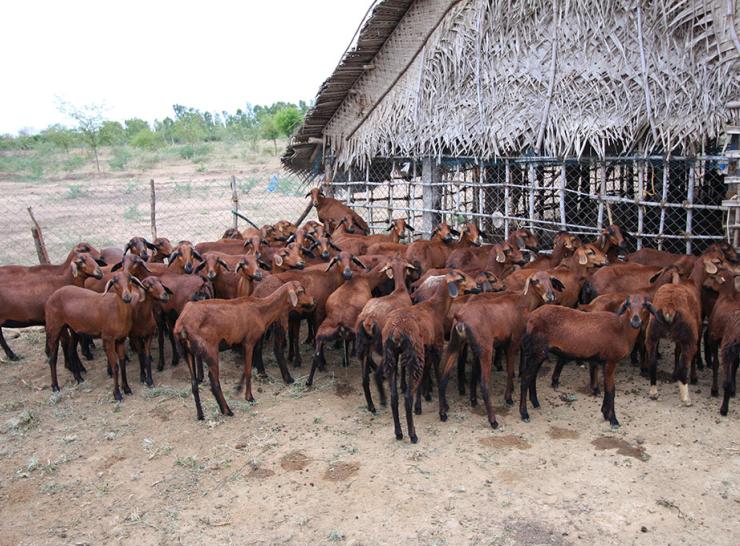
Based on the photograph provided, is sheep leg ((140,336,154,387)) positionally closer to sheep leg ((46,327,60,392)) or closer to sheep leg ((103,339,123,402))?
sheep leg ((103,339,123,402))

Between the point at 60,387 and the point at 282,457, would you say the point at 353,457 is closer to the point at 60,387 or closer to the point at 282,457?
the point at 282,457

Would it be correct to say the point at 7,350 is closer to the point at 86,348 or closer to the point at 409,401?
the point at 86,348

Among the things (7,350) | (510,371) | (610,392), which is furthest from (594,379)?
(7,350)

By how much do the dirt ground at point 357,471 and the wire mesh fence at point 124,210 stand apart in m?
8.71

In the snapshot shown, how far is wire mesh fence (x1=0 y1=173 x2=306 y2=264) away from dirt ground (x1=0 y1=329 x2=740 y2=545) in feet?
28.6

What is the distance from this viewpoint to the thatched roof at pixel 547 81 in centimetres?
974

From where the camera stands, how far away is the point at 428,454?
22.2 feet

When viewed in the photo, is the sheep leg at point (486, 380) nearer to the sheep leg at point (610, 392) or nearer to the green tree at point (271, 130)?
the sheep leg at point (610, 392)

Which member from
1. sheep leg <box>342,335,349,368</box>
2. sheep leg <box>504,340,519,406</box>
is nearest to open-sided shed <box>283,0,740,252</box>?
sheep leg <box>504,340,519,406</box>

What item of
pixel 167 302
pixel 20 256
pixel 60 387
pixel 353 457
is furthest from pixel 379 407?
pixel 20 256

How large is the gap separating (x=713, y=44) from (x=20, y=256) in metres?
15.9

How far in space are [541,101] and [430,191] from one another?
3298mm

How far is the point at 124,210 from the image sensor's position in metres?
24.4

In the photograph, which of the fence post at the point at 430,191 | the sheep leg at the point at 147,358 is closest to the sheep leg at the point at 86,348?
the sheep leg at the point at 147,358
